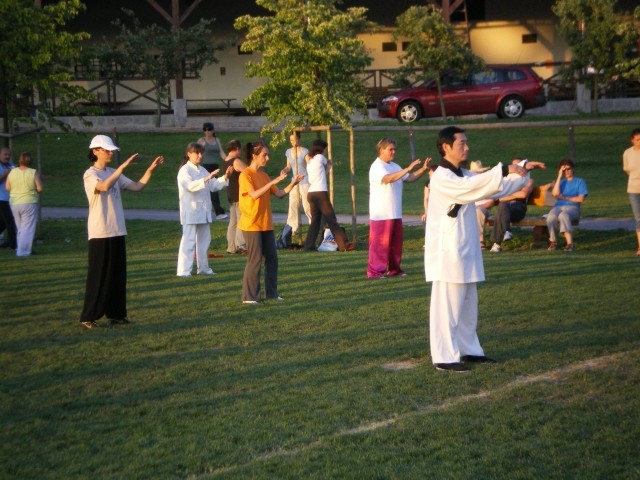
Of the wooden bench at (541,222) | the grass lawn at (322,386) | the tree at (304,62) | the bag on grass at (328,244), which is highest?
the tree at (304,62)

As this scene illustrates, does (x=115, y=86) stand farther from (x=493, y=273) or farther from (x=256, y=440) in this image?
(x=256, y=440)

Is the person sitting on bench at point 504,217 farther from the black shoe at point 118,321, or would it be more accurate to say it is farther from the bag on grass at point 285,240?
the black shoe at point 118,321

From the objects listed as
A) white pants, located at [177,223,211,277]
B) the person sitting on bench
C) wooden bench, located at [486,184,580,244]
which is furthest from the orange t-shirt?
wooden bench, located at [486,184,580,244]

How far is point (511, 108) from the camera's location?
32562mm

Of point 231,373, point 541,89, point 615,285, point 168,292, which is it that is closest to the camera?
point 231,373

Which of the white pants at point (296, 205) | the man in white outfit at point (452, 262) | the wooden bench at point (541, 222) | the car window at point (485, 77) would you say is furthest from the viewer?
the car window at point (485, 77)

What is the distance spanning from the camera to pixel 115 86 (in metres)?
38.0

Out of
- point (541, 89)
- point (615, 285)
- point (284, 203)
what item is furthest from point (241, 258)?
point (541, 89)

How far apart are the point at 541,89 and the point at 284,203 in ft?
36.8

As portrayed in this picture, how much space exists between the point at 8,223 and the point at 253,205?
8839 millimetres

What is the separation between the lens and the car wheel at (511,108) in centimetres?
3238

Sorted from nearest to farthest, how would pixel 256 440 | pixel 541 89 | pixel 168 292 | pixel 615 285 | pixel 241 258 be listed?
pixel 256 440 → pixel 615 285 → pixel 168 292 → pixel 241 258 → pixel 541 89

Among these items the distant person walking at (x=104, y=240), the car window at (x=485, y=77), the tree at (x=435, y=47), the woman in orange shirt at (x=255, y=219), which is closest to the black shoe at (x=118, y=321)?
the distant person walking at (x=104, y=240)

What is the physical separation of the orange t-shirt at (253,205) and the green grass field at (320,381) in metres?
0.86
